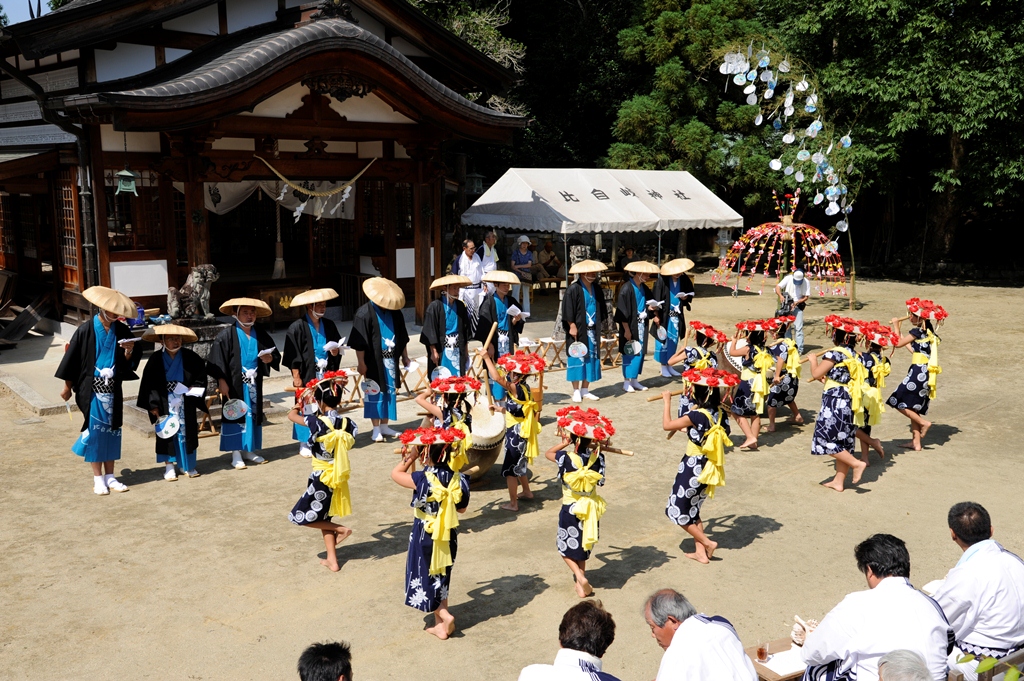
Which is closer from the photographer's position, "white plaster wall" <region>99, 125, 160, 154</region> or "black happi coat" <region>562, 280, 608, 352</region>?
"black happi coat" <region>562, 280, 608, 352</region>

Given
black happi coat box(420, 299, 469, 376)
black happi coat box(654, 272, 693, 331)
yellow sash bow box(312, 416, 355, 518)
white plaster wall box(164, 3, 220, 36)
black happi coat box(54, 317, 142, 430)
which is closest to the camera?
yellow sash bow box(312, 416, 355, 518)

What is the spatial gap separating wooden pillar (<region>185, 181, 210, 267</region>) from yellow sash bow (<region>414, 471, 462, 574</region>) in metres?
8.47

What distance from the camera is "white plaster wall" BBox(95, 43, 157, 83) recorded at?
1324 cm

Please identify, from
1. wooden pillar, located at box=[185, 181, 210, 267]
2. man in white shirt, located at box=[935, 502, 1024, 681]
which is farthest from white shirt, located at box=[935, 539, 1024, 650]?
wooden pillar, located at box=[185, 181, 210, 267]

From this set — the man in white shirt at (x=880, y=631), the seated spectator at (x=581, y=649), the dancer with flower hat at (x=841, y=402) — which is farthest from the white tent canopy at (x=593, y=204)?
the seated spectator at (x=581, y=649)

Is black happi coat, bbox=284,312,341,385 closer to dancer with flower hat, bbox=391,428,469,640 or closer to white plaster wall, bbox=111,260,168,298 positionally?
dancer with flower hat, bbox=391,428,469,640

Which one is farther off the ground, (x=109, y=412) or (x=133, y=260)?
(x=133, y=260)

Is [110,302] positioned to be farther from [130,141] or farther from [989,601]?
[989,601]

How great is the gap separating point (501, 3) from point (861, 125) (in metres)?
11.2

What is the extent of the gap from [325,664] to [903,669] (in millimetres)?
2205

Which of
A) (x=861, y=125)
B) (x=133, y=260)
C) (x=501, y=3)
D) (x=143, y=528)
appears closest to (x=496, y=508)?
(x=143, y=528)

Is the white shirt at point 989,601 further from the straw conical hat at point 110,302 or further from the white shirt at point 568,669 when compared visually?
the straw conical hat at point 110,302

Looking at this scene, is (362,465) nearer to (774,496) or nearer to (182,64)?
(774,496)

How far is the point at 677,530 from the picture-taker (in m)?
7.73
